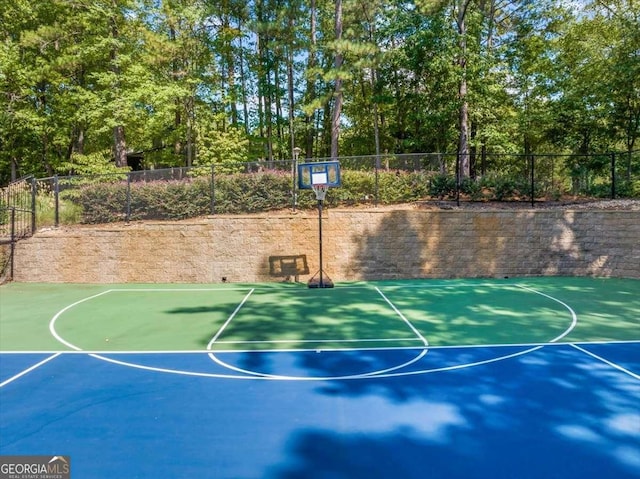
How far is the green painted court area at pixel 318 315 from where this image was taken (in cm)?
652

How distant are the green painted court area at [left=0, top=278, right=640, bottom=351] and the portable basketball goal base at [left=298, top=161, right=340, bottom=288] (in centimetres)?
52

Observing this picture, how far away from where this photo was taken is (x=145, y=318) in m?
8.09

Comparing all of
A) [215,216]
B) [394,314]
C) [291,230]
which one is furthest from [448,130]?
[394,314]

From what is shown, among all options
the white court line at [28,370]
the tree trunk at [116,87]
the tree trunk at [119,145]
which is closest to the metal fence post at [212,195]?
the white court line at [28,370]

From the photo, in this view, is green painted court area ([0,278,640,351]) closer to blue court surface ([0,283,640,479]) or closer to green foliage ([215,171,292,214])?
blue court surface ([0,283,640,479])

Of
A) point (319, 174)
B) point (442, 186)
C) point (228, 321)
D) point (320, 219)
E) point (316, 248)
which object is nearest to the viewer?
point (228, 321)

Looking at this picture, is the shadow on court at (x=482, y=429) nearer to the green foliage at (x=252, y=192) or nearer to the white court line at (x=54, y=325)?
the white court line at (x=54, y=325)

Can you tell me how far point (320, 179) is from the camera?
35.8 feet

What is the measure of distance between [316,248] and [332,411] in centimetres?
833

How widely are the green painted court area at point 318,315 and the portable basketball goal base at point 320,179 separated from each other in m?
0.52

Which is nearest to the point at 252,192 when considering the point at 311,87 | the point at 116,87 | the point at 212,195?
the point at 212,195

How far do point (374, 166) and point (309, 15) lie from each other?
14.3 m

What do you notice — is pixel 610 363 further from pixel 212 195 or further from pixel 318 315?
pixel 212 195

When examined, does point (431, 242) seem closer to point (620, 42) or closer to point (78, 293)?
point (78, 293)
